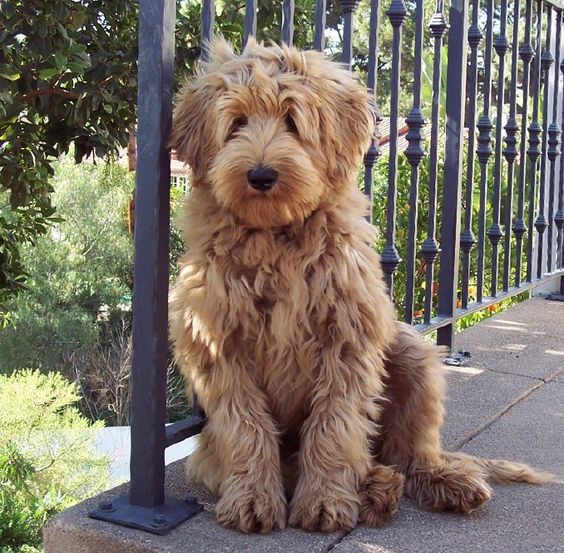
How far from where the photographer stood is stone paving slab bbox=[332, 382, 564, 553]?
2.07 meters

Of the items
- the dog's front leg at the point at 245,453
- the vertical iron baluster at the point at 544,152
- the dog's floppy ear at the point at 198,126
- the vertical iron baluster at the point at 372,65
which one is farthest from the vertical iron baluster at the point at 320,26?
the vertical iron baluster at the point at 544,152

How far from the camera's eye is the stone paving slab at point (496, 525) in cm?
207

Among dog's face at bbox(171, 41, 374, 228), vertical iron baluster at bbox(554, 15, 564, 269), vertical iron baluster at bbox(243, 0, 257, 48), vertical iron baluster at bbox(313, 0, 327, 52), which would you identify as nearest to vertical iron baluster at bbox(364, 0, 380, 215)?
vertical iron baluster at bbox(313, 0, 327, 52)

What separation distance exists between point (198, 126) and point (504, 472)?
1.26 meters

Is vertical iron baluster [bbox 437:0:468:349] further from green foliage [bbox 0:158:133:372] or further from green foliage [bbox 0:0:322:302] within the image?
green foliage [bbox 0:158:133:372]

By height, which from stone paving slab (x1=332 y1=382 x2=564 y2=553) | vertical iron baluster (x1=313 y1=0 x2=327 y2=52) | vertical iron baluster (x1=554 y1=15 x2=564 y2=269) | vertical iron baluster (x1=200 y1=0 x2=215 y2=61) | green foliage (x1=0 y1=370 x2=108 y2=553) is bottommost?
green foliage (x1=0 y1=370 x2=108 y2=553)

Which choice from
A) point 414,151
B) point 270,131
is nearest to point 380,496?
point 270,131

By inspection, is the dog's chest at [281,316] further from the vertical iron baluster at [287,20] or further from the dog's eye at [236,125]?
the vertical iron baluster at [287,20]

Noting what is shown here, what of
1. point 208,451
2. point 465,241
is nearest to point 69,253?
point 465,241

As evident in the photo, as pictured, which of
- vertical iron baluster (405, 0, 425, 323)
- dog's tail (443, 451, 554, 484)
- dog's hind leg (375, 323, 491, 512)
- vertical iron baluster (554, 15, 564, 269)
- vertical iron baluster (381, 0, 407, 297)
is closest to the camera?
dog's hind leg (375, 323, 491, 512)

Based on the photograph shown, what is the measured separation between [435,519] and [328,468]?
304 mm

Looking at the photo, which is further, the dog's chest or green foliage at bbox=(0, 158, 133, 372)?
green foliage at bbox=(0, 158, 133, 372)

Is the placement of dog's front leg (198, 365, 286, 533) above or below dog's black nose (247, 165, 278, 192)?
below

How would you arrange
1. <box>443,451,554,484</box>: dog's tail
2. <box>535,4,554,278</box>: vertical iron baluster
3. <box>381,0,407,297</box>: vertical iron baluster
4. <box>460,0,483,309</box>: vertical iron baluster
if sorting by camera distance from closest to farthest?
1. <box>443,451,554,484</box>: dog's tail
2. <box>381,0,407,297</box>: vertical iron baluster
3. <box>460,0,483,309</box>: vertical iron baluster
4. <box>535,4,554,278</box>: vertical iron baluster
